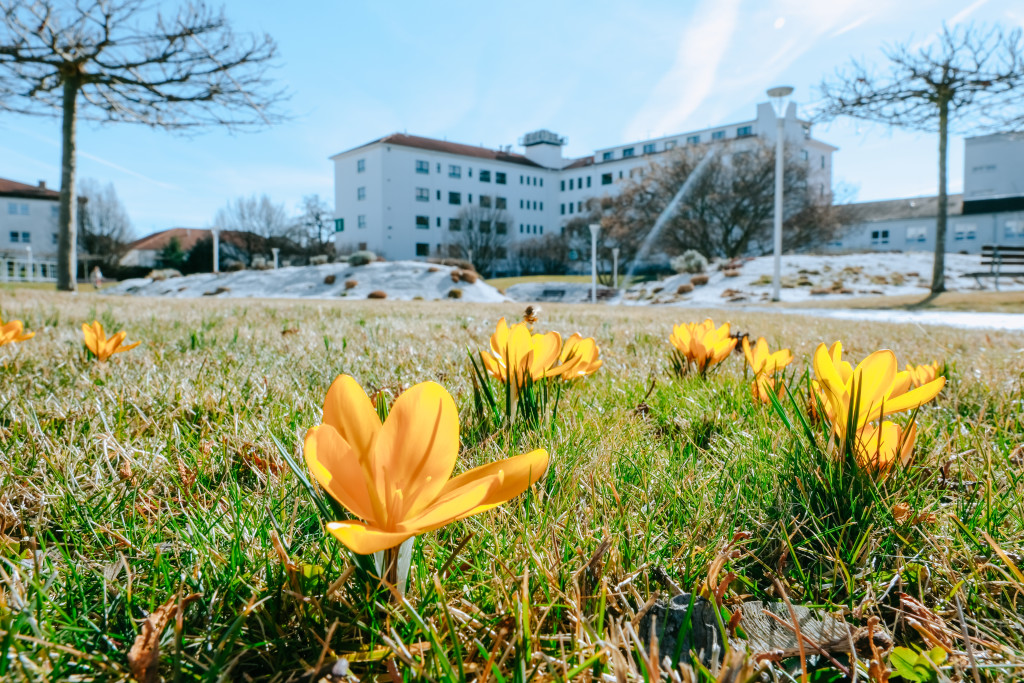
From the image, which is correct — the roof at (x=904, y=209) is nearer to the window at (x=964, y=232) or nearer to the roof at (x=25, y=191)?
the window at (x=964, y=232)

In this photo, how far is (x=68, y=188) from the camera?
12.4m

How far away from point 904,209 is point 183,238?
69.9m

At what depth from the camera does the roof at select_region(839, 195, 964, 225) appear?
153 ft

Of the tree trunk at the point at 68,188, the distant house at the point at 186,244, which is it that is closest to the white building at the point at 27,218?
the distant house at the point at 186,244

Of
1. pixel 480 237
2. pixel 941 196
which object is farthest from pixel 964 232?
pixel 480 237

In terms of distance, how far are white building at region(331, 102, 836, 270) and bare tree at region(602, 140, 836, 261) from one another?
1111 cm

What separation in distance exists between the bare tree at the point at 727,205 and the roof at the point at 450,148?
24.9 m

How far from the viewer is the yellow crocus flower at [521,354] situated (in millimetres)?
1248

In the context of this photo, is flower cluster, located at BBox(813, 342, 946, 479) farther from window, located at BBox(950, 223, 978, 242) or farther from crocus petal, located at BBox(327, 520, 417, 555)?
window, located at BBox(950, 223, 978, 242)

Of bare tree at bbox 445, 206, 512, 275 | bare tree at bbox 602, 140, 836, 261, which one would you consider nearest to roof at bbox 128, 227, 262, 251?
bare tree at bbox 445, 206, 512, 275

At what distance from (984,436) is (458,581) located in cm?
132

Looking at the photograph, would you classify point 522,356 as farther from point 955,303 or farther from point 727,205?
point 727,205

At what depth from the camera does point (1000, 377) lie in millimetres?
2164

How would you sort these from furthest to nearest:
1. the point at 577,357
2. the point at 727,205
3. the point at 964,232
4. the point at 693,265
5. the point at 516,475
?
1. the point at 964,232
2. the point at 727,205
3. the point at 693,265
4. the point at 577,357
5. the point at 516,475
